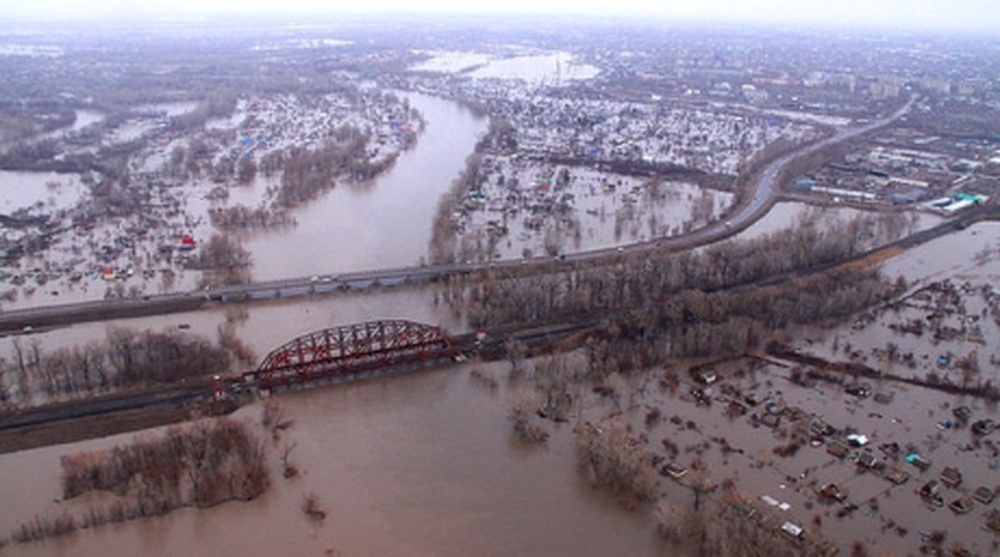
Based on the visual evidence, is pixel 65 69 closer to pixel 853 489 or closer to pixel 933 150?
pixel 933 150

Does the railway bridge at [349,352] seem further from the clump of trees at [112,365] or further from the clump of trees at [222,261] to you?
the clump of trees at [222,261]

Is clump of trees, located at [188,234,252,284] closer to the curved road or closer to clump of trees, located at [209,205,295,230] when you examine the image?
the curved road

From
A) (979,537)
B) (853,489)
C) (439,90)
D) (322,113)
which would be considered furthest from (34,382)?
(439,90)

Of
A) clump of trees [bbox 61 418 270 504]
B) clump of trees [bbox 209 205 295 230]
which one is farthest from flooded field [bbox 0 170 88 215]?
clump of trees [bbox 61 418 270 504]

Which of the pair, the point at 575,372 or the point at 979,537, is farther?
the point at 575,372

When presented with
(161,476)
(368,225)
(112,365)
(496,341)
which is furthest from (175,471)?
(368,225)
